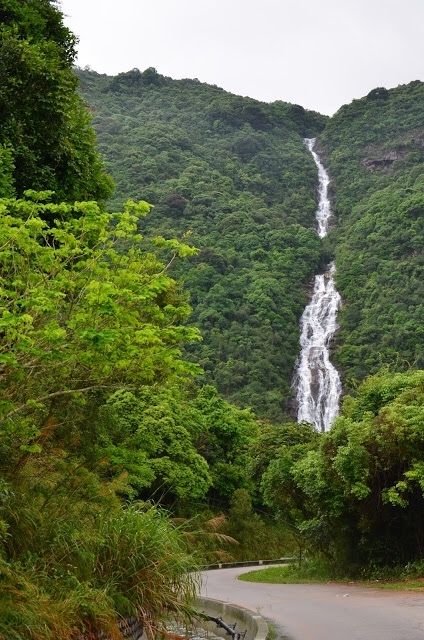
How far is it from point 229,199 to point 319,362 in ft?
133

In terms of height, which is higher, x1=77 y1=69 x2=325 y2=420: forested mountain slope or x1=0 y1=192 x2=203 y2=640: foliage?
x1=77 y1=69 x2=325 y2=420: forested mountain slope

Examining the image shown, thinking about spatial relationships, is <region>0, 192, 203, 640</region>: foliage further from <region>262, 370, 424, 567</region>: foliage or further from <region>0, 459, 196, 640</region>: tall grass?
<region>262, 370, 424, 567</region>: foliage

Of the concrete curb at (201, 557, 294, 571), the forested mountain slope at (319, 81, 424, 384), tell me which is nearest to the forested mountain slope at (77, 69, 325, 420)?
the forested mountain slope at (319, 81, 424, 384)

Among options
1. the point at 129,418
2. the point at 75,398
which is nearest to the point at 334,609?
the point at 75,398

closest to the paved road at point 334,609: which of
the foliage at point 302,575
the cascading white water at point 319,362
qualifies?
the foliage at point 302,575

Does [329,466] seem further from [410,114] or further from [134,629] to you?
[410,114]

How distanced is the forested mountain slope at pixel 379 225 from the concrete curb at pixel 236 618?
36.6 m

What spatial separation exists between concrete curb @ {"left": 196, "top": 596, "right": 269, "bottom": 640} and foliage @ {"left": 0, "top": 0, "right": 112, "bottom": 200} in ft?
23.7

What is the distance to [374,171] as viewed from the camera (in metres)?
123

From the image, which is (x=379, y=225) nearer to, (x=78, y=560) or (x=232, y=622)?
(x=232, y=622)

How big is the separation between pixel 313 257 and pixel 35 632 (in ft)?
275

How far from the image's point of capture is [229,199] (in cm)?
10288

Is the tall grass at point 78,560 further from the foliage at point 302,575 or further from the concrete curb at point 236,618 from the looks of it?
the foliage at point 302,575

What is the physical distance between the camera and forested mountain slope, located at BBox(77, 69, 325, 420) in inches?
2694
